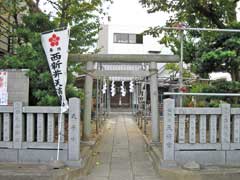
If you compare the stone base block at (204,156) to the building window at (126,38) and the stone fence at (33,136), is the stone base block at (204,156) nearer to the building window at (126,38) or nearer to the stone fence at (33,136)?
the stone fence at (33,136)

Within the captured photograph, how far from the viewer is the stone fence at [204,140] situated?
6.56 metres

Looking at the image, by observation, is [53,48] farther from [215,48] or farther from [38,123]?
[215,48]

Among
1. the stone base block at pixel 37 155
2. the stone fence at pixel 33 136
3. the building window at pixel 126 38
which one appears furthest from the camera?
the building window at pixel 126 38

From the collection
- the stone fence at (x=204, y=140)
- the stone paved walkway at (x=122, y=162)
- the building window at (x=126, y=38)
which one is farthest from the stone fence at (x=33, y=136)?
the building window at (x=126, y=38)

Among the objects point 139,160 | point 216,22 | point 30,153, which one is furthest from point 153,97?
point 30,153

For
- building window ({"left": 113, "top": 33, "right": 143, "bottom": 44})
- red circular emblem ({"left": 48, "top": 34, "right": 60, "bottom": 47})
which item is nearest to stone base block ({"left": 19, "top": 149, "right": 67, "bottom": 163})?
red circular emblem ({"left": 48, "top": 34, "right": 60, "bottom": 47})

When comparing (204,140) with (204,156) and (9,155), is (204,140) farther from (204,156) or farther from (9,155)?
(9,155)

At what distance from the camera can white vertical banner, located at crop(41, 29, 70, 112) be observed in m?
6.83

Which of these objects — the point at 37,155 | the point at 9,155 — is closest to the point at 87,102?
the point at 37,155

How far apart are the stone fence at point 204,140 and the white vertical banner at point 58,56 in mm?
2447

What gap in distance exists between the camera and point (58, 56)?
271 inches

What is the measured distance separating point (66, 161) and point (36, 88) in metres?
2.15

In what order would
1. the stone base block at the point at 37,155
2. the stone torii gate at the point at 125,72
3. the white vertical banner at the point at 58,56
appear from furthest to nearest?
1. the stone torii gate at the point at 125,72
2. the white vertical banner at the point at 58,56
3. the stone base block at the point at 37,155

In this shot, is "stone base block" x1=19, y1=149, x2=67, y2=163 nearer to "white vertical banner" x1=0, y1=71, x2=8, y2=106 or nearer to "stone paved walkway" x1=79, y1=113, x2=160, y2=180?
"stone paved walkway" x1=79, y1=113, x2=160, y2=180
